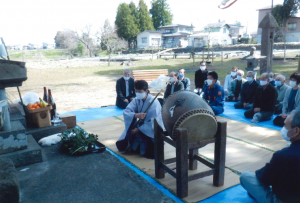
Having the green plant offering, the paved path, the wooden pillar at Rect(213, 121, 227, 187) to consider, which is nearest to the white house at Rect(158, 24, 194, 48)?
the green plant offering

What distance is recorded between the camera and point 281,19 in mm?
31922

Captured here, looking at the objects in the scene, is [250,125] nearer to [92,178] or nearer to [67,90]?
[92,178]

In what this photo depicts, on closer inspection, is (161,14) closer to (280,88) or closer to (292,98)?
(280,88)

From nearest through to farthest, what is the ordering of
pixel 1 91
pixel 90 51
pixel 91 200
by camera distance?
pixel 91 200 < pixel 1 91 < pixel 90 51

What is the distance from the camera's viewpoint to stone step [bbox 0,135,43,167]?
3.88 meters

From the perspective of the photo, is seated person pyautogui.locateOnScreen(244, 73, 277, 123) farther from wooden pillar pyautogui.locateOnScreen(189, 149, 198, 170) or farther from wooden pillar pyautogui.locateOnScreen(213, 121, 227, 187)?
wooden pillar pyautogui.locateOnScreen(213, 121, 227, 187)

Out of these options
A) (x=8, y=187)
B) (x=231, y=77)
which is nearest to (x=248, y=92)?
(x=231, y=77)

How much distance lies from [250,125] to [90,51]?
36513mm

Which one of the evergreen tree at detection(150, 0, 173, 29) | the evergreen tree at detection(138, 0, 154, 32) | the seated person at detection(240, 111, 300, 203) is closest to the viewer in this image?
the seated person at detection(240, 111, 300, 203)

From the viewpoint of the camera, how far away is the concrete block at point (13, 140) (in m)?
3.85

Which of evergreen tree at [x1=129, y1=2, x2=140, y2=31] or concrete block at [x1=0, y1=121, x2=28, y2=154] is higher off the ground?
evergreen tree at [x1=129, y1=2, x2=140, y2=31]

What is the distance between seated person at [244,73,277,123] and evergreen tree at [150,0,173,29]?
2110 inches

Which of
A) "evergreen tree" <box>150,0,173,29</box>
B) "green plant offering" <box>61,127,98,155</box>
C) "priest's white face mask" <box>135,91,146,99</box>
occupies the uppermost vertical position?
"evergreen tree" <box>150,0,173,29</box>

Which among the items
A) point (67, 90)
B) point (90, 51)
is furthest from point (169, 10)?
point (67, 90)
